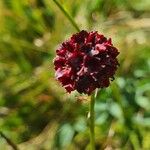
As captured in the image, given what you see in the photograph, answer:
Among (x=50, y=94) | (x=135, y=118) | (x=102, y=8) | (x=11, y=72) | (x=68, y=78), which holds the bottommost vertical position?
(x=68, y=78)

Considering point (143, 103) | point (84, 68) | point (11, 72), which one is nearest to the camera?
point (84, 68)

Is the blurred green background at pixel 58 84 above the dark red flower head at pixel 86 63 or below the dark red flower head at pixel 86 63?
above

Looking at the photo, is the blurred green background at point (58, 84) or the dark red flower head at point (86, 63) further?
the blurred green background at point (58, 84)

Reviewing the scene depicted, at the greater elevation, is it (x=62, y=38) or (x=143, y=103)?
(x=62, y=38)

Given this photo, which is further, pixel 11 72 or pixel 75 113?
pixel 11 72

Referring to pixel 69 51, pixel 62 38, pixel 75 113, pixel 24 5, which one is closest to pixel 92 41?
pixel 69 51

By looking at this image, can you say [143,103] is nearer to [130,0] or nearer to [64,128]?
[64,128]
